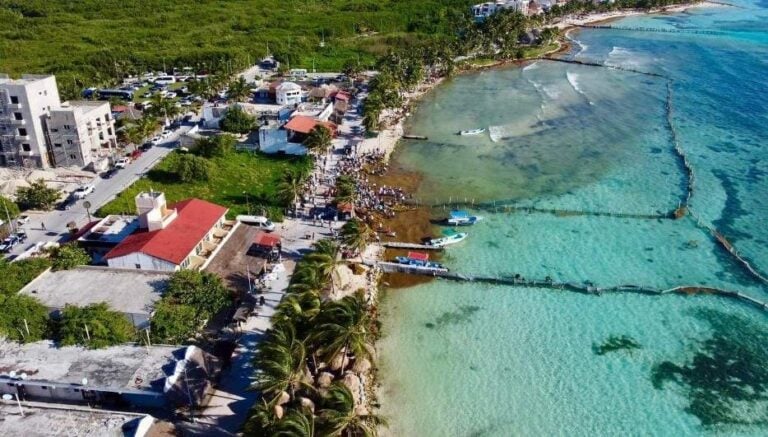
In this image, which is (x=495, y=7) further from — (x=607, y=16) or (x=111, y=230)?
(x=111, y=230)

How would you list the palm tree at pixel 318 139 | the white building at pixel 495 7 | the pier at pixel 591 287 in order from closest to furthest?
1. the pier at pixel 591 287
2. the palm tree at pixel 318 139
3. the white building at pixel 495 7

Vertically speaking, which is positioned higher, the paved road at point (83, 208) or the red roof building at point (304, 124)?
the red roof building at point (304, 124)

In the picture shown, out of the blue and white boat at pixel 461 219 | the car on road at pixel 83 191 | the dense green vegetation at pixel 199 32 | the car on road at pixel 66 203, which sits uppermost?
the dense green vegetation at pixel 199 32

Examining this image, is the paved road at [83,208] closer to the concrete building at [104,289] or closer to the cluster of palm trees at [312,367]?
the concrete building at [104,289]

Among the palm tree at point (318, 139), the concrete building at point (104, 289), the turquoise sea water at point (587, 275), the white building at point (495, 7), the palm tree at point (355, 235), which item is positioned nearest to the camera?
the turquoise sea water at point (587, 275)

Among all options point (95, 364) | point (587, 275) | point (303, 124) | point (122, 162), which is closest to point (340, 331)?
point (95, 364)

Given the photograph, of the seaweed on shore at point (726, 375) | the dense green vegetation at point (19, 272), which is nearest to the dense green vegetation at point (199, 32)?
the dense green vegetation at point (19, 272)

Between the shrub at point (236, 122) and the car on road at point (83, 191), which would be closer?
the car on road at point (83, 191)
